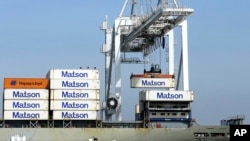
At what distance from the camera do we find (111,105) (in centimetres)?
5928

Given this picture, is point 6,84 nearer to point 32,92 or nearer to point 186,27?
point 32,92

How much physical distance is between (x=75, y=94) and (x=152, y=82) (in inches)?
384

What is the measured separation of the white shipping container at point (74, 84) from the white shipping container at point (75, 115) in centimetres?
237

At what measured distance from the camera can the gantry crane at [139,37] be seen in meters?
53.9

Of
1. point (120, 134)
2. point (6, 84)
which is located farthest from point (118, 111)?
point (6, 84)

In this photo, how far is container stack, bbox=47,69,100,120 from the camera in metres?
53.2

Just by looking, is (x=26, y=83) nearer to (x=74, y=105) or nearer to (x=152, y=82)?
(x=74, y=105)

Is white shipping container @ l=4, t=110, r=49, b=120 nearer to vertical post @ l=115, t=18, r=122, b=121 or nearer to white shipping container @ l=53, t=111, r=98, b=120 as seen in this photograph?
white shipping container @ l=53, t=111, r=98, b=120

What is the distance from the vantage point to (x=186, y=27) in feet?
197

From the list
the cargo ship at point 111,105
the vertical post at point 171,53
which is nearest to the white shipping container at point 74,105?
the cargo ship at point 111,105

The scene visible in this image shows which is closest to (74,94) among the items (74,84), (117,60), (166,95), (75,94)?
(75,94)

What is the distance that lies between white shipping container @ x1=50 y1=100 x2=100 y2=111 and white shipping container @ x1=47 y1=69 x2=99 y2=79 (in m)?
2.38

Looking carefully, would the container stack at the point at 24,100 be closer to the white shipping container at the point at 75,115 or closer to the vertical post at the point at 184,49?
the white shipping container at the point at 75,115

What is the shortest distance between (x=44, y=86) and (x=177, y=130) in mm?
14095
